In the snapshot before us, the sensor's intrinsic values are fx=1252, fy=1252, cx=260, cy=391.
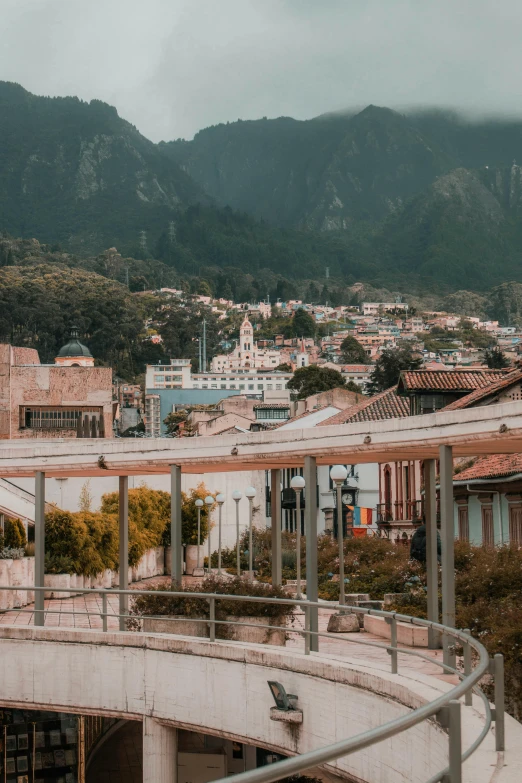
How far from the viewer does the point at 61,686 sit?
62.4 ft

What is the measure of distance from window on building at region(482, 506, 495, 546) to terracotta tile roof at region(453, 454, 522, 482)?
965mm

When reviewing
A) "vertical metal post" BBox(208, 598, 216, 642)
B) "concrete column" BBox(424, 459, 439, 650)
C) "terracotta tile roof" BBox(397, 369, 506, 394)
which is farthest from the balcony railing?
"vertical metal post" BBox(208, 598, 216, 642)

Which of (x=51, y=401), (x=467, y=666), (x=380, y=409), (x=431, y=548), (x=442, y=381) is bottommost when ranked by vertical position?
(x=467, y=666)

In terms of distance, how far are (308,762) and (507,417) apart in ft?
32.8

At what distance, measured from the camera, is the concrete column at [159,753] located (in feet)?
55.8

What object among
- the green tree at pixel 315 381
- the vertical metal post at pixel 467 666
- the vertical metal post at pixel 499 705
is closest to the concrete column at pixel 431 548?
the vertical metal post at pixel 467 666

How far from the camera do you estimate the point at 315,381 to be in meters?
137

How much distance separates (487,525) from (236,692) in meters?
15.9

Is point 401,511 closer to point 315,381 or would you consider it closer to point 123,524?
point 123,524

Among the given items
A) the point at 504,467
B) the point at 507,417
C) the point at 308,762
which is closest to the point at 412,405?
the point at 504,467

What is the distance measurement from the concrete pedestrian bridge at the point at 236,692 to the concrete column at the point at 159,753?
0.05ft

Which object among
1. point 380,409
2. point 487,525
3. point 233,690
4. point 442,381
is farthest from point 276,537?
point 380,409

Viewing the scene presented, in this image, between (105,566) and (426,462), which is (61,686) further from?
(105,566)

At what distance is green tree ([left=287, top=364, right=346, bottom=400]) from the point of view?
134350 millimetres
